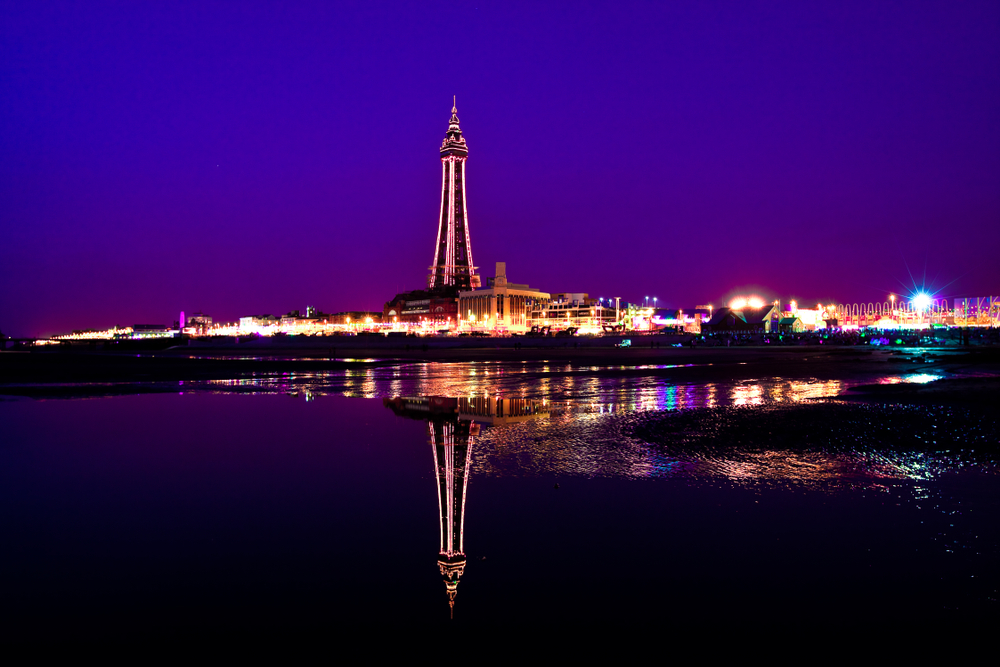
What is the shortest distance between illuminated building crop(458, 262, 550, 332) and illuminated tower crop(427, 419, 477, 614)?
151505 mm

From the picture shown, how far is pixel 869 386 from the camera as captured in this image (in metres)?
18.4

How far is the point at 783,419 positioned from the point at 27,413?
16.8m

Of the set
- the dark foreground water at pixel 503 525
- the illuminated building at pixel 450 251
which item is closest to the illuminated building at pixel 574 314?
the illuminated building at pixel 450 251

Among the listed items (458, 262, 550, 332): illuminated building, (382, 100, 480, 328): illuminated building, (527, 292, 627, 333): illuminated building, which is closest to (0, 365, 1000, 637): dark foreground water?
(527, 292, 627, 333): illuminated building

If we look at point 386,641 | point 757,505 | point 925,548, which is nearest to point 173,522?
point 386,641

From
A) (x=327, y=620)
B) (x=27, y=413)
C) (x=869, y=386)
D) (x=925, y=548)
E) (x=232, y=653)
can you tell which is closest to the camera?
(x=232, y=653)

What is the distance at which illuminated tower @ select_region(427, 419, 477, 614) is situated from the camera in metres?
4.46

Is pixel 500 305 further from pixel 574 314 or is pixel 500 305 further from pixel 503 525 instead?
pixel 503 525

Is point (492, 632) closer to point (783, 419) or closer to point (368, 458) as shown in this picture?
point (368, 458)

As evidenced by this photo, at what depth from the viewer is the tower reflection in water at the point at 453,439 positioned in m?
4.73

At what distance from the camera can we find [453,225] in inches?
7023

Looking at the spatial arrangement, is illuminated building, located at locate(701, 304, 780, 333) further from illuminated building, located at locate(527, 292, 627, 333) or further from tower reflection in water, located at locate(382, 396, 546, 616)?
tower reflection in water, located at locate(382, 396, 546, 616)

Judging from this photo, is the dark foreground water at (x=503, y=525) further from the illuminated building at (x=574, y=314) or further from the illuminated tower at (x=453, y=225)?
the illuminated tower at (x=453, y=225)

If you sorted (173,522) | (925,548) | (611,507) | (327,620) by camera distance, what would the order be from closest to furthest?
1. (327,620)
2. (925,548)
3. (173,522)
4. (611,507)
